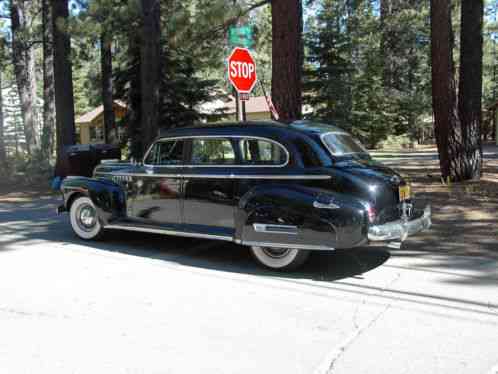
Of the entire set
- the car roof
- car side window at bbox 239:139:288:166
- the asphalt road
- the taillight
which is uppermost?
the car roof

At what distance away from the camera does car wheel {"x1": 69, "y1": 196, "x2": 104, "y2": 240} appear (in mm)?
7875

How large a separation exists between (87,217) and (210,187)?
263 centimetres

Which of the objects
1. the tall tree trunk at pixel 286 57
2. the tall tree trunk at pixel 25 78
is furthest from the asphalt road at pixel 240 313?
the tall tree trunk at pixel 25 78

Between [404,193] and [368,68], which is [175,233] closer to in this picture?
[404,193]

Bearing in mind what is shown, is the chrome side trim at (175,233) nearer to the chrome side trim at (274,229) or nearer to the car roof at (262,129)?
the chrome side trim at (274,229)

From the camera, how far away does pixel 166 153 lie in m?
7.00

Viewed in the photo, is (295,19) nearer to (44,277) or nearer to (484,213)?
(484,213)

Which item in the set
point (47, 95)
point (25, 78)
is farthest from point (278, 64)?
point (25, 78)

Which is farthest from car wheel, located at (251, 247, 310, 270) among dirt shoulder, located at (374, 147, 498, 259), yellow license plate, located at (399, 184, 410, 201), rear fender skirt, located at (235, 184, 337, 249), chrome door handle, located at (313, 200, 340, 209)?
dirt shoulder, located at (374, 147, 498, 259)

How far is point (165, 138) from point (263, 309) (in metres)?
3.15

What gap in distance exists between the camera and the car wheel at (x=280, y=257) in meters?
5.87

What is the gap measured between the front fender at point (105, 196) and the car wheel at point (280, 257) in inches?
90.2

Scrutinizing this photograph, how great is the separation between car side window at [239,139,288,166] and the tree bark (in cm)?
1071

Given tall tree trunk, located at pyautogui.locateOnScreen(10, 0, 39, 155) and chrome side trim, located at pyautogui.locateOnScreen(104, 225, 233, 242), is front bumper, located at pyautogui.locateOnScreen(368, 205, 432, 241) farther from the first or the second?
tall tree trunk, located at pyautogui.locateOnScreen(10, 0, 39, 155)
